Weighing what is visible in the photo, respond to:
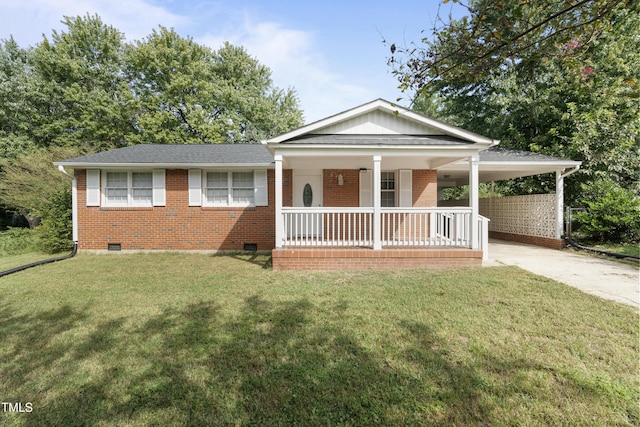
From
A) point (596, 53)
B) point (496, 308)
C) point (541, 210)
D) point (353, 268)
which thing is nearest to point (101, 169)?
point (353, 268)

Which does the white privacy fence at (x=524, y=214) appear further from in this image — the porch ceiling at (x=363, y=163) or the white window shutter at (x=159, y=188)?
the white window shutter at (x=159, y=188)

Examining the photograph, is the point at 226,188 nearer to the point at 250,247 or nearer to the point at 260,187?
the point at 260,187

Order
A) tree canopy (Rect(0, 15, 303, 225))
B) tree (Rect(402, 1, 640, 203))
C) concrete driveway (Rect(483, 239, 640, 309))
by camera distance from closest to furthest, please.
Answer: concrete driveway (Rect(483, 239, 640, 309))
tree (Rect(402, 1, 640, 203))
tree canopy (Rect(0, 15, 303, 225))

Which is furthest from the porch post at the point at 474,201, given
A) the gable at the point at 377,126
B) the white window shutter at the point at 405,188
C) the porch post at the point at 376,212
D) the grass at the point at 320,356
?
the white window shutter at the point at 405,188

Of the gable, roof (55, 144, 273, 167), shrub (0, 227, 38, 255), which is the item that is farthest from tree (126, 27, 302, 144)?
the gable

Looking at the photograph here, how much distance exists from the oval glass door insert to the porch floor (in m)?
3.08

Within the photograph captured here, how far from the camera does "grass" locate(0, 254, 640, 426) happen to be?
222 centimetres

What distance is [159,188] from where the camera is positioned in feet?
30.8


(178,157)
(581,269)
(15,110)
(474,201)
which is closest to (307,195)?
(178,157)

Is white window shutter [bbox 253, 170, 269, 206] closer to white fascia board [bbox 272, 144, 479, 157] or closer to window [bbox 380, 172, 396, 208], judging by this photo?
white fascia board [bbox 272, 144, 479, 157]

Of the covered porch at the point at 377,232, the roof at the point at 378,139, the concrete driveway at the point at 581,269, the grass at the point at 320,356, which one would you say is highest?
the roof at the point at 378,139

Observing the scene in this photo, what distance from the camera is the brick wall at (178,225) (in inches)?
370

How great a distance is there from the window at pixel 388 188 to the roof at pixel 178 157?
149 inches

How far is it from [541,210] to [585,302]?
735 centimetres
